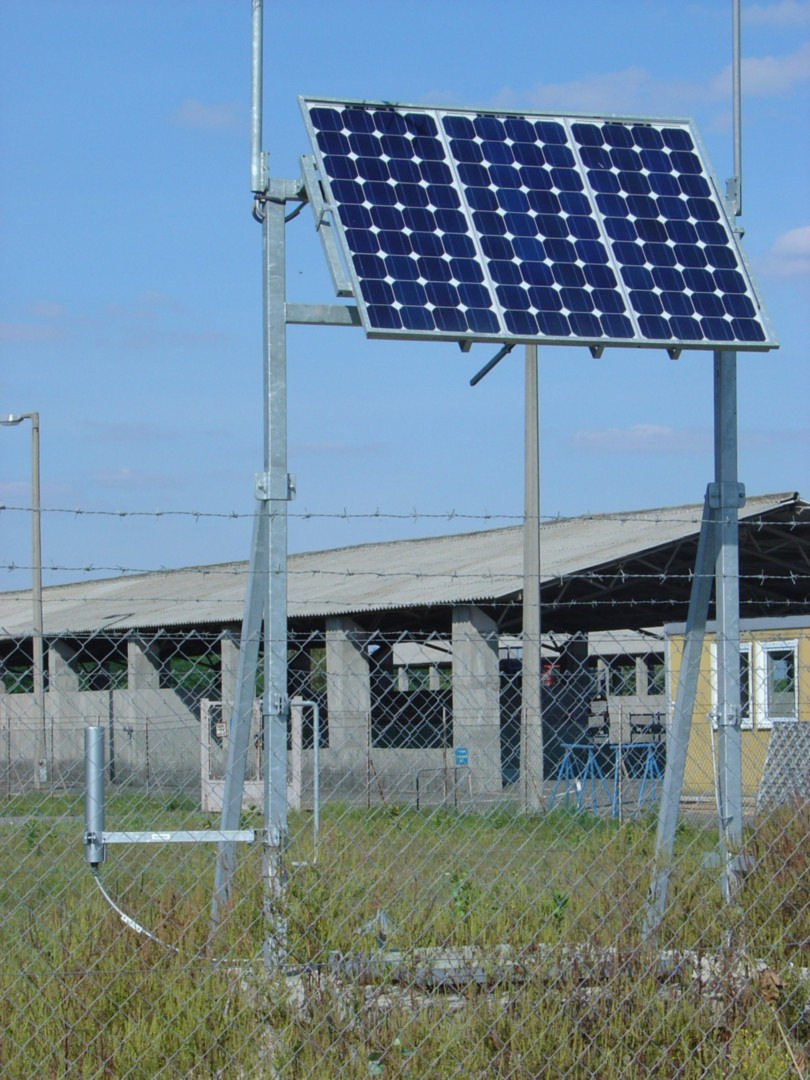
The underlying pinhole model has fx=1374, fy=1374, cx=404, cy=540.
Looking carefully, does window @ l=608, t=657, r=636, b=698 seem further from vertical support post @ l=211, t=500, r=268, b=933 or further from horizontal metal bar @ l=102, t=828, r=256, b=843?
horizontal metal bar @ l=102, t=828, r=256, b=843

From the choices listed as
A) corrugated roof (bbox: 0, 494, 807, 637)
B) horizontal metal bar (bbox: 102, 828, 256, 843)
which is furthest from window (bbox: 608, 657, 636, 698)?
corrugated roof (bbox: 0, 494, 807, 637)

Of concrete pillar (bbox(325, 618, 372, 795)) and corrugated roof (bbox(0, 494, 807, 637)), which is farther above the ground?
corrugated roof (bbox(0, 494, 807, 637))

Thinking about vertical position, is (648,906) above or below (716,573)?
below

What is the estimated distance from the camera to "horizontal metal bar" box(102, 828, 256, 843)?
16.8 feet

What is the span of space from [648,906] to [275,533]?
2.31m

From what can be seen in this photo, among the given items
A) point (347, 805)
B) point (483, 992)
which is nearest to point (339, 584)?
point (347, 805)

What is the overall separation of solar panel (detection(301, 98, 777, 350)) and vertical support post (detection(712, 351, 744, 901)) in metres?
0.31

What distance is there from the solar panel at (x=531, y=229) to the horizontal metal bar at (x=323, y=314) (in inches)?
3.9

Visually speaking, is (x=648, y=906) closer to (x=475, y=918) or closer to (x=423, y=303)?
(x=475, y=918)

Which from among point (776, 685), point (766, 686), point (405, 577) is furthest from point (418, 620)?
point (766, 686)

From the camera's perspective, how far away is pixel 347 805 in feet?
23.7

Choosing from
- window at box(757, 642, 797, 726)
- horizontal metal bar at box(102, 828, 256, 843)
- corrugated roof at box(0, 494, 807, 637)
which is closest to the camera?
horizontal metal bar at box(102, 828, 256, 843)

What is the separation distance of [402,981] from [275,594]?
1.63m

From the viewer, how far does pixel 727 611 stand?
22.0ft
